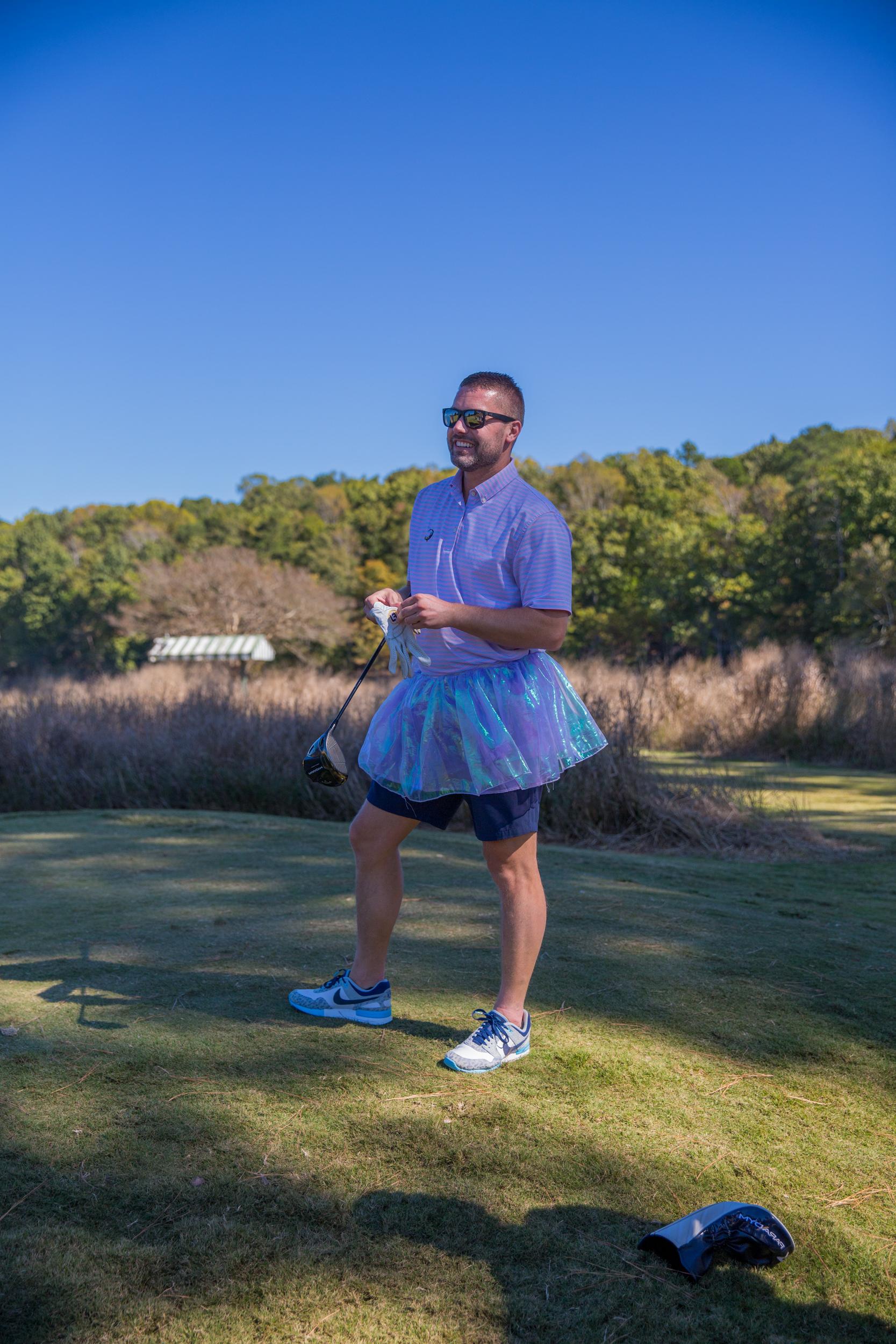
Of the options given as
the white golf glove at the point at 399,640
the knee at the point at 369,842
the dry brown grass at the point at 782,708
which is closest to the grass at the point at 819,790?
the dry brown grass at the point at 782,708

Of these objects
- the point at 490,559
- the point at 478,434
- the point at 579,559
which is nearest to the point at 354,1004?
the point at 490,559

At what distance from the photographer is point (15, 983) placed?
3184 mm

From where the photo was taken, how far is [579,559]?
44031mm

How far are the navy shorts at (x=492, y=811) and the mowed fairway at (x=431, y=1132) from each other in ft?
1.96

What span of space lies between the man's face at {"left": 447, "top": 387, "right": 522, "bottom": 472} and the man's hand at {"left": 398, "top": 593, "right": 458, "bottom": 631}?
0.40 metres

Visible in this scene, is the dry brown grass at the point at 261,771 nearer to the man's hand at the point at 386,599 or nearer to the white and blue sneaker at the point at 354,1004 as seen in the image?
the white and blue sneaker at the point at 354,1004

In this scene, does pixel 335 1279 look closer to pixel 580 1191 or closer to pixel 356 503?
pixel 580 1191

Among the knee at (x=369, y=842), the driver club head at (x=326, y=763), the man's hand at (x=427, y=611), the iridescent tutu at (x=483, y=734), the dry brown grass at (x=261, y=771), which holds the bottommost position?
the dry brown grass at (x=261, y=771)

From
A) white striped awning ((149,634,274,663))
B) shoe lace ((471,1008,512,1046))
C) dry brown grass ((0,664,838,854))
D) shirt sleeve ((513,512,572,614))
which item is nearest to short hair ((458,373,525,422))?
shirt sleeve ((513,512,572,614))

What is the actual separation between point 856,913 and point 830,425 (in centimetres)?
5480

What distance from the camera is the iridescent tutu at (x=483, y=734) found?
2.59 metres

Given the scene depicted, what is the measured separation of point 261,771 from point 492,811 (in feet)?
19.6

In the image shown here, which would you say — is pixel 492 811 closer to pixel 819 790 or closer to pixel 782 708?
pixel 819 790

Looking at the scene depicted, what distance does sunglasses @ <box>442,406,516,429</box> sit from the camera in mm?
2645
